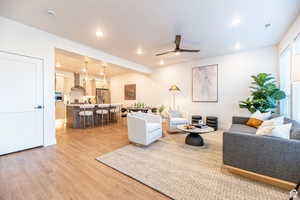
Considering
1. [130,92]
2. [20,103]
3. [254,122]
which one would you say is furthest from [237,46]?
[20,103]

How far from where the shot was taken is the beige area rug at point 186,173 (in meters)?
1.64

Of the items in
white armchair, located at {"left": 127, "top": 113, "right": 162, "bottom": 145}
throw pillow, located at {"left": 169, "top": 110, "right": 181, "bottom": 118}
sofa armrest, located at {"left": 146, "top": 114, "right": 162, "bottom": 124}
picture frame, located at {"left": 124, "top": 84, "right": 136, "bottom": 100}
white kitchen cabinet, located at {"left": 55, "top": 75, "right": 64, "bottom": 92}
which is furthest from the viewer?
picture frame, located at {"left": 124, "top": 84, "right": 136, "bottom": 100}

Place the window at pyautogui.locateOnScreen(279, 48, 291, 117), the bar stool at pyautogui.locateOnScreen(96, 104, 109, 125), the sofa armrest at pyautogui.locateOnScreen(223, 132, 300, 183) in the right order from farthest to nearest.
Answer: the bar stool at pyautogui.locateOnScreen(96, 104, 109, 125)
the window at pyautogui.locateOnScreen(279, 48, 291, 117)
the sofa armrest at pyautogui.locateOnScreen(223, 132, 300, 183)

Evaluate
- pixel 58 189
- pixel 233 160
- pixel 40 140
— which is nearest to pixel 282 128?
pixel 233 160

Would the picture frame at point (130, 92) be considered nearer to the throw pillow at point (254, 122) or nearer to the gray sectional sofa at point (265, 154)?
the throw pillow at point (254, 122)

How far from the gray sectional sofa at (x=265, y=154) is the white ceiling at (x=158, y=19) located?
7.74 ft

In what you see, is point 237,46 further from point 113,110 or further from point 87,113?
point 87,113

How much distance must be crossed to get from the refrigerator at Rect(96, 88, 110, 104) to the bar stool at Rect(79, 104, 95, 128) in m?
3.17

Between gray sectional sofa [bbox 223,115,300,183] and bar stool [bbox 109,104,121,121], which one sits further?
bar stool [bbox 109,104,121,121]

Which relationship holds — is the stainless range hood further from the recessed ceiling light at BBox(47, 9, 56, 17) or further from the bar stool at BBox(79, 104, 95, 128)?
the recessed ceiling light at BBox(47, 9, 56, 17)

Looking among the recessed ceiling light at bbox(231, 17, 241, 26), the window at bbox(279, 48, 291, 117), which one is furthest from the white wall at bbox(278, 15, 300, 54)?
the recessed ceiling light at bbox(231, 17, 241, 26)

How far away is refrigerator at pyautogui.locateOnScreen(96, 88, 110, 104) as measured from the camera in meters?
8.86

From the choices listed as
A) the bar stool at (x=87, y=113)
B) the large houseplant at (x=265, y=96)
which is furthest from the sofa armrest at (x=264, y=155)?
the bar stool at (x=87, y=113)

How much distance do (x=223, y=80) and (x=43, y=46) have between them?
607 cm
